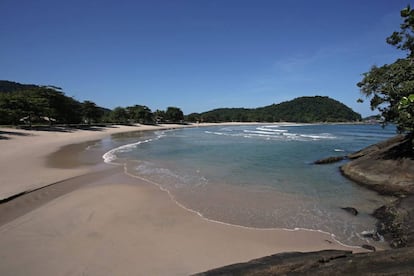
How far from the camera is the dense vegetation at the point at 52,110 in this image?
134 feet

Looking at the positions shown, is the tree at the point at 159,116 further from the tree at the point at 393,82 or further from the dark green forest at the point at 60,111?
the tree at the point at 393,82

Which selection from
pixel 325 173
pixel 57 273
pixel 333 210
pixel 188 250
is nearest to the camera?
pixel 57 273

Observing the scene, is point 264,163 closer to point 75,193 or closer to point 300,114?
point 75,193

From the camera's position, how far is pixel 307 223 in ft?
25.7

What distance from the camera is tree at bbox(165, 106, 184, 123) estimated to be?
11469 cm

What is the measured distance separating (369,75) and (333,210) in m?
9.43

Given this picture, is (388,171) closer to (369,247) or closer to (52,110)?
(369,247)

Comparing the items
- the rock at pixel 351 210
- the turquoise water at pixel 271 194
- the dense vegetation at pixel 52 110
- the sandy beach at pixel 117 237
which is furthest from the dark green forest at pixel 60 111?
the rock at pixel 351 210

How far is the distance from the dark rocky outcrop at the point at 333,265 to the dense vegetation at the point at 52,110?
45.2 metres

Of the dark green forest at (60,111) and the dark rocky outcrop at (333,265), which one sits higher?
the dark green forest at (60,111)

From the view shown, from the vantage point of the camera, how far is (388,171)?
12625mm

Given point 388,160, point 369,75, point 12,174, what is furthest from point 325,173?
point 12,174

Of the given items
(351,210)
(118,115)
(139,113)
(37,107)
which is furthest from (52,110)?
(351,210)

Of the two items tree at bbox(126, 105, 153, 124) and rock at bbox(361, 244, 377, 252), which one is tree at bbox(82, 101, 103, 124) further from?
rock at bbox(361, 244, 377, 252)
